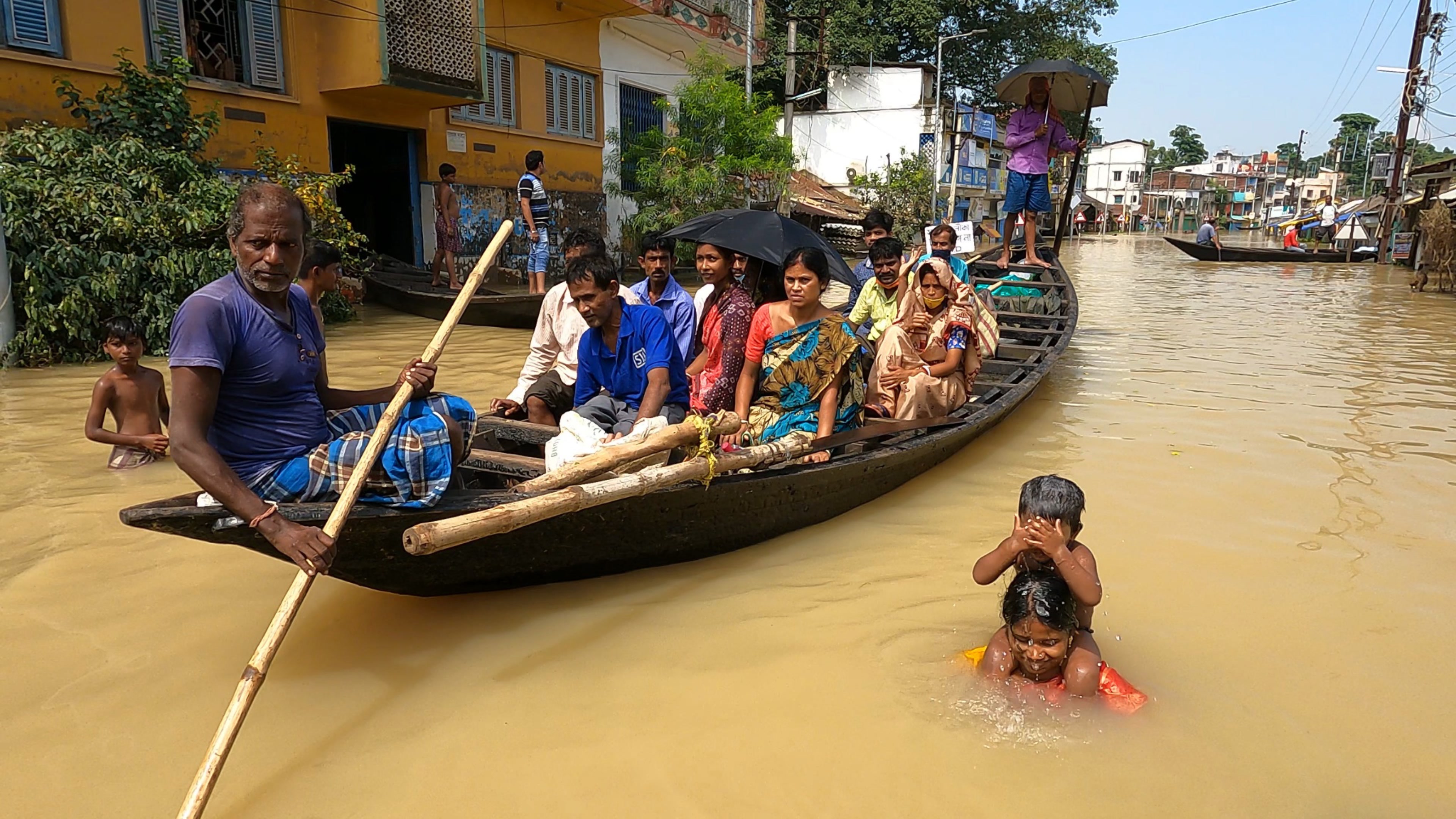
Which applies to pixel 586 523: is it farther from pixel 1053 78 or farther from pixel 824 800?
Result: pixel 1053 78

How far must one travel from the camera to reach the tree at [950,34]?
87.0 ft

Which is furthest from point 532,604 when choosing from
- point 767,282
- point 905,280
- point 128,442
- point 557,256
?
point 557,256

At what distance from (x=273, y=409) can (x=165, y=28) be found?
7.89 meters

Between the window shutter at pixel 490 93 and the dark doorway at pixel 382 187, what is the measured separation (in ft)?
3.79

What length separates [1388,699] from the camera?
275cm

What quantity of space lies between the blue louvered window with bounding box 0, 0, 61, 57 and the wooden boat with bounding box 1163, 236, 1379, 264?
23.0m

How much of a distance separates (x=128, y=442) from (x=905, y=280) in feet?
15.6

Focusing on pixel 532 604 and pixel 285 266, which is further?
pixel 532 604

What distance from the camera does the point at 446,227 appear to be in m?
10.5

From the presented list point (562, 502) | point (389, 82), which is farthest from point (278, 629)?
point (389, 82)

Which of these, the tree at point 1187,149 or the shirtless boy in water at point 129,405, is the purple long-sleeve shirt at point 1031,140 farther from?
the tree at point 1187,149

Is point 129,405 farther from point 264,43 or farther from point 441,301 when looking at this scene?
point 264,43

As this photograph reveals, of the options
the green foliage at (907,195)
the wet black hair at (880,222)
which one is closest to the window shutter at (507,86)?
the wet black hair at (880,222)

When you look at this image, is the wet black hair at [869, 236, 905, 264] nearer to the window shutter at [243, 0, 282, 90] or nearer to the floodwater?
the floodwater
